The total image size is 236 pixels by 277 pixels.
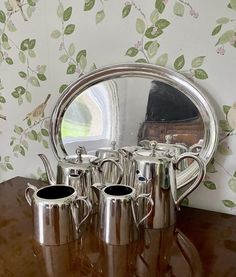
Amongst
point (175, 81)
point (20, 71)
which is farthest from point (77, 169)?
point (20, 71)

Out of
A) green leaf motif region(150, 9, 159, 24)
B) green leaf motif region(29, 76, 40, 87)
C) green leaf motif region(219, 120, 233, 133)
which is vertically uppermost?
green leaf motif region(150, 9, 159, 24)

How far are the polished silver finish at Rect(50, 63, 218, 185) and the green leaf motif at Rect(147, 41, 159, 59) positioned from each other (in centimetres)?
4

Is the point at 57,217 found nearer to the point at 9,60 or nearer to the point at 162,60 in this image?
the point at 162,60

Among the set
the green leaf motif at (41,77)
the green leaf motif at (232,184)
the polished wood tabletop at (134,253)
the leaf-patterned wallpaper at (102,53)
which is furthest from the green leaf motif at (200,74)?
the green leaf motif at (41,77)

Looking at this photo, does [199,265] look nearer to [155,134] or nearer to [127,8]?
[155,134]

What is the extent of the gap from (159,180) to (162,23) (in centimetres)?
47

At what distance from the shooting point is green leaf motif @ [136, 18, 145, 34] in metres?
1.03

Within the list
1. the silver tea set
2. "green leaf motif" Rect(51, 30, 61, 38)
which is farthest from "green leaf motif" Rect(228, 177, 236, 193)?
"green leaf motif" Rect(51, 30, 61, 38)

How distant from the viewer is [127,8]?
3.41 feet

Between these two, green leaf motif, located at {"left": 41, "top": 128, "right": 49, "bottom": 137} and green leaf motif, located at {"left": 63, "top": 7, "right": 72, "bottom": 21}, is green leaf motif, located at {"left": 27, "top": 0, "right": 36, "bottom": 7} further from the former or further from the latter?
green leaf motif, located at {"left": 41, "top": 128, "right": 49, "bottom": 137}

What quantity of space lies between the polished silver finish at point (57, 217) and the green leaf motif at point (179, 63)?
0.48 metres

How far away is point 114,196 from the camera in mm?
815

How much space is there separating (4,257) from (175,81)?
0.67 metres

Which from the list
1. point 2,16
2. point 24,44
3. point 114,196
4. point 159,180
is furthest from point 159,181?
point 2,16
